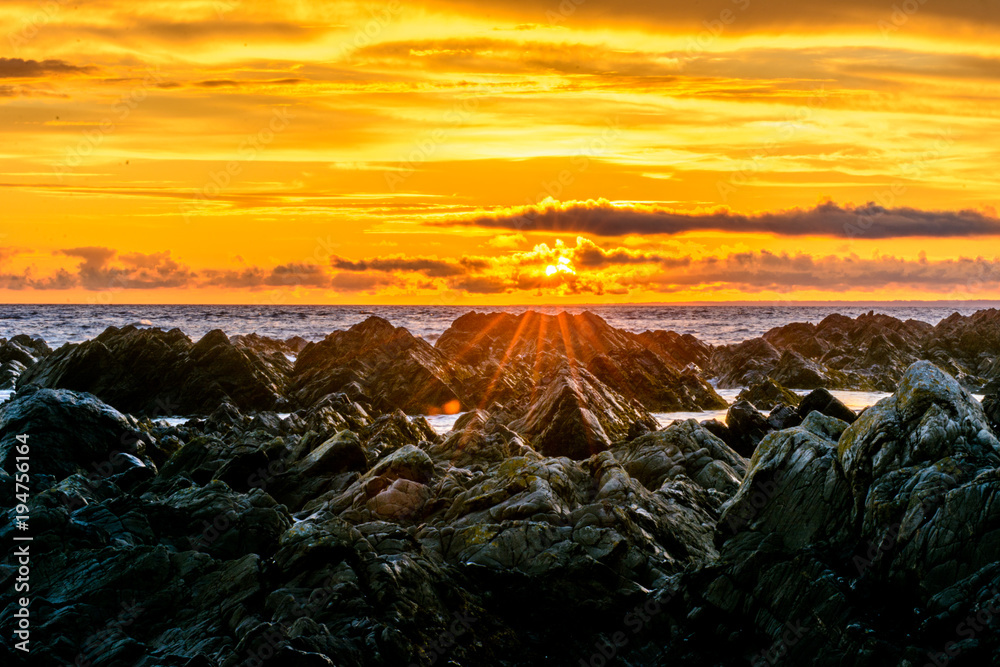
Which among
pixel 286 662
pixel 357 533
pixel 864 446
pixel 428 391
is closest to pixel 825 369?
pixel 428 391

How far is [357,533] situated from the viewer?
46.6ft

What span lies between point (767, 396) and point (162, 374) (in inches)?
1083

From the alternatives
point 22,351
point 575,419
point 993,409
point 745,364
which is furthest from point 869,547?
point 22,351

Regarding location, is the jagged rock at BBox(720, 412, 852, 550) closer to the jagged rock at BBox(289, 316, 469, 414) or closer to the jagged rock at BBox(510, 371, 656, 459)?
the jagged rock at BBox(510, 371, 656, 459)

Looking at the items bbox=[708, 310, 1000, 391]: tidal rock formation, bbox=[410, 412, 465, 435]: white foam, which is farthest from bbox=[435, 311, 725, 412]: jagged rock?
bbox=[708, 310, 1000, 391]: tidal rock formation

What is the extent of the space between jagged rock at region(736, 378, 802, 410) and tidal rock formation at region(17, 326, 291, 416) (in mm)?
20911

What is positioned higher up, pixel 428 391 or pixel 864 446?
pixel 864 446

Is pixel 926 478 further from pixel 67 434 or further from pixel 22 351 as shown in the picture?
pixel 22 351

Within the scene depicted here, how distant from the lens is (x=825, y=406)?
25.7 meters

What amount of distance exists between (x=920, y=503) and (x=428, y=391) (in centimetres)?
2798

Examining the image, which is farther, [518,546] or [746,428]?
[746,428]

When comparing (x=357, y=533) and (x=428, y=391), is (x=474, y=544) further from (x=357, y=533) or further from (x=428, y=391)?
(x=428, y=391)

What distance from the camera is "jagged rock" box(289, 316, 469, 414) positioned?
125ft

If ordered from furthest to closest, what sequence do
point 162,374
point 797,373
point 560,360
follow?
point 560,360
point 797,373
point 162,374
